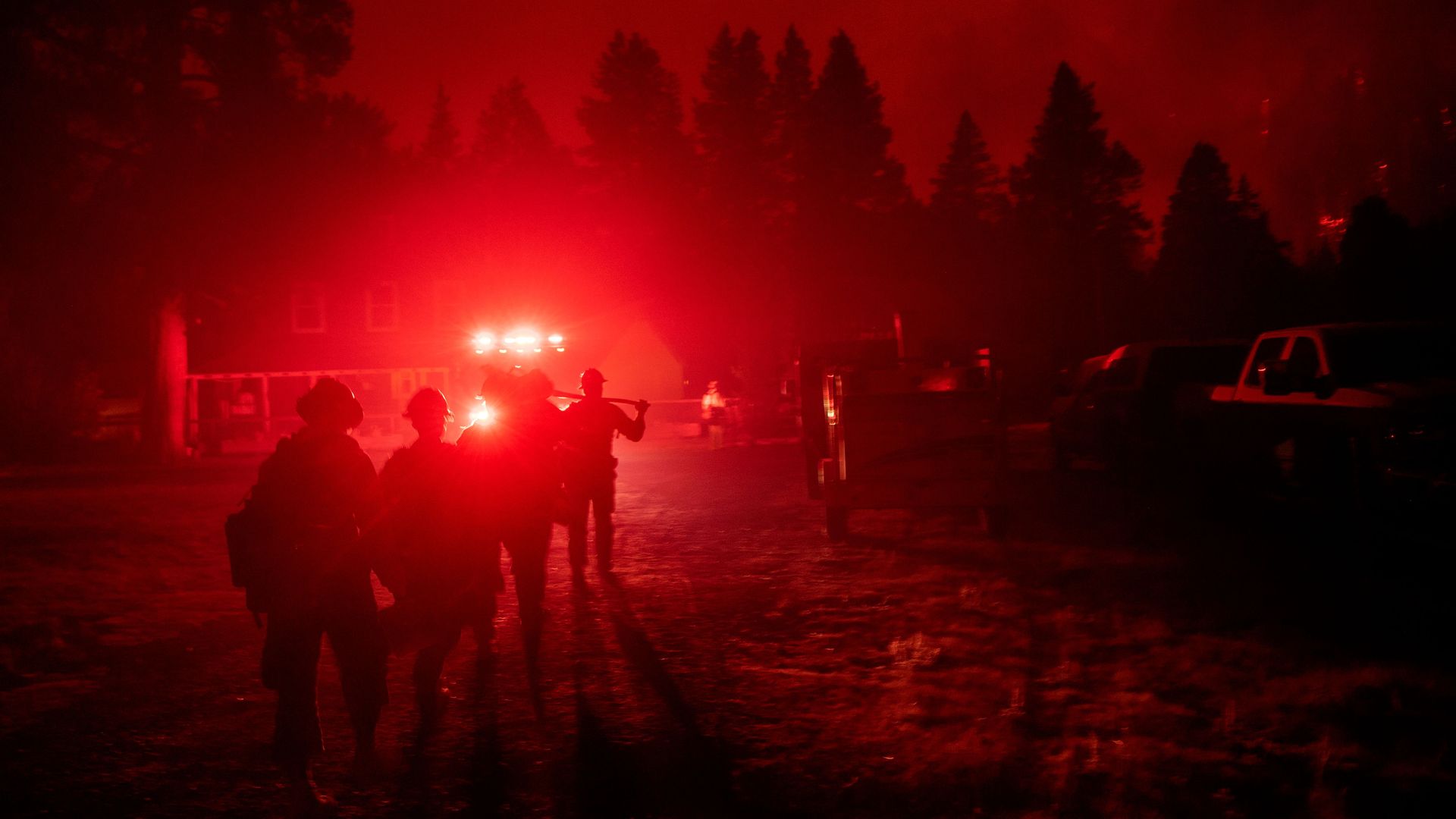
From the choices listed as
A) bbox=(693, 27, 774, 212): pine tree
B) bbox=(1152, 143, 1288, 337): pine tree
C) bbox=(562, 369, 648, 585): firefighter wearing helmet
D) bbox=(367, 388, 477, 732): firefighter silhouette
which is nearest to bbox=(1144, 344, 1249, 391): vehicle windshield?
bbox=(562, 369, 648, 585): firefighter wearing helmet

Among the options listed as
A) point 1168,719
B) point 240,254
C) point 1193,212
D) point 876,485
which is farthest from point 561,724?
point 1193,212

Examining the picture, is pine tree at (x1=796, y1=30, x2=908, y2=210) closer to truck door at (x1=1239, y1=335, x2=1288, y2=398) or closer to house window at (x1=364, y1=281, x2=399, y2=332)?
house window at (x1=364, y1=281, x2=399, y2=332)

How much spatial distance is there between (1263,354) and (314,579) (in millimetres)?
A: 8928

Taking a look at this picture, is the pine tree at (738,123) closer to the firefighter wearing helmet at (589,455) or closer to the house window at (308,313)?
the house window at (308,313)

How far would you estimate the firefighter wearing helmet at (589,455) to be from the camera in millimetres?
8688

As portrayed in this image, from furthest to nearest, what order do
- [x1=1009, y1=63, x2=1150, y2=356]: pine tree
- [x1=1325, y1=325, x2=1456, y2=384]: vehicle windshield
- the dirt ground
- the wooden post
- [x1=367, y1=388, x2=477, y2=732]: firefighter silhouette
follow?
1. [x1=1009, y1=63, x2=1150, y2=356]: pine tree
2. the wooden post
3. [x1=1325, y1=325, x2=1456, y2=384]: vehicle windshield
4. [x1=367, y1=388, x2=477, y2=732]: firefighter silhouette
5. the dirt ground

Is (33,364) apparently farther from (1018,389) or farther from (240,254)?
(1018,389)

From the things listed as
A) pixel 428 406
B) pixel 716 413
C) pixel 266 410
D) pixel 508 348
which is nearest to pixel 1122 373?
pixel 428 406

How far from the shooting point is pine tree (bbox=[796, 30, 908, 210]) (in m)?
56.2

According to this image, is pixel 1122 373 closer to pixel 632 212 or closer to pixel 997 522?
pixel 997 522

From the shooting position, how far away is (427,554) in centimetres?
531

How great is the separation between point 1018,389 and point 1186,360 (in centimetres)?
3581

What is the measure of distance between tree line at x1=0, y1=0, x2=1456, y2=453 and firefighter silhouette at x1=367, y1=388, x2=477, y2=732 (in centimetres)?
1504

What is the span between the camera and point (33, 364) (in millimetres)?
27828
